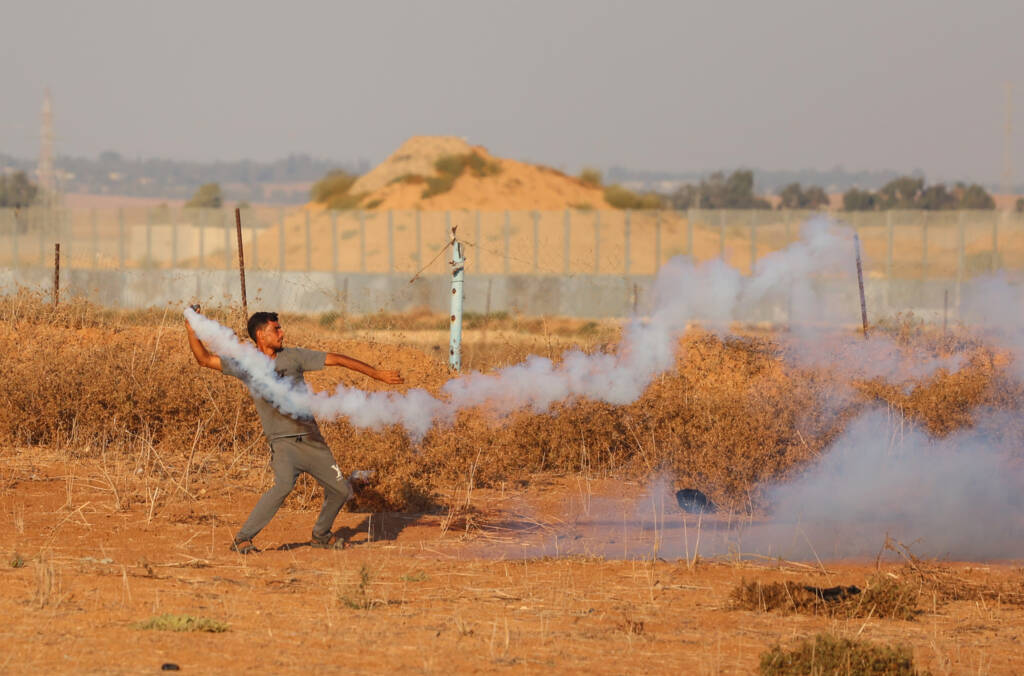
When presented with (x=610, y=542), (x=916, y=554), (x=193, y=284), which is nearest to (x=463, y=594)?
(x=610, y=542)

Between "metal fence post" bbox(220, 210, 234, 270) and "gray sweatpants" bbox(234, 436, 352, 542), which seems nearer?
"gray sweatpants" bbox(234, 436, 352, 542)

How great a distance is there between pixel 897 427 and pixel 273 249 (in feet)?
113

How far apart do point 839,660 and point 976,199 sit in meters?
95.9

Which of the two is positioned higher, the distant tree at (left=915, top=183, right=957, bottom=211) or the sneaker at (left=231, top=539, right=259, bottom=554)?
the distant tree at (left=915, top=183, right=957, bottom=211)

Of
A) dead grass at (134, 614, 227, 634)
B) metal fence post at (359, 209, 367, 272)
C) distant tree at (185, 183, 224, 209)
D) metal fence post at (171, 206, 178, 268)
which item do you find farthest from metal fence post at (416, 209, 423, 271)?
distant tree at (185, 183, 224, 209)

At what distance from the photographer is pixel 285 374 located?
916 cm

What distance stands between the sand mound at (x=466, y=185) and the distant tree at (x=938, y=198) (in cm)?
4306

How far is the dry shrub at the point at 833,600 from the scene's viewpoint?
27.0ft

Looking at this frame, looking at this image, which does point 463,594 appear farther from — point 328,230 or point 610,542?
point 328,230

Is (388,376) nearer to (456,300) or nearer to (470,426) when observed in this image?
(470,426)

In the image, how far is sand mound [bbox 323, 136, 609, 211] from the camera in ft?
198

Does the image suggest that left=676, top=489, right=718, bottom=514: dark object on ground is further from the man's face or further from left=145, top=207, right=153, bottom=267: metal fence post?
left=145, top=207, right=153, bottom=267: metal fence post

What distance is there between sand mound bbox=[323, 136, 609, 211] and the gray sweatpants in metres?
49.7

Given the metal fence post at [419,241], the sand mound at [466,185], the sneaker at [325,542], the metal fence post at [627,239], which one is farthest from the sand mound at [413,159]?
the sneaker at [325,542]
